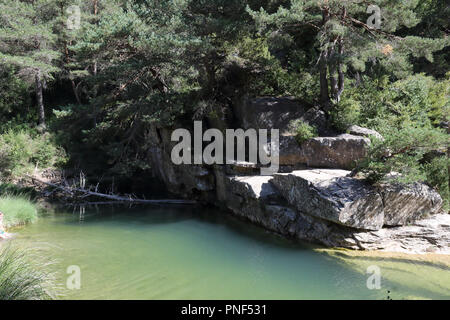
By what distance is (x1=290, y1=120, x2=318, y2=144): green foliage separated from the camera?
966 centimetres

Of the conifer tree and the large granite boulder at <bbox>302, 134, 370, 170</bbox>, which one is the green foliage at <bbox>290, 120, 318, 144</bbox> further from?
the conifer tree

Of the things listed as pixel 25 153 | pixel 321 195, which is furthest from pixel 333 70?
pixel 25 153

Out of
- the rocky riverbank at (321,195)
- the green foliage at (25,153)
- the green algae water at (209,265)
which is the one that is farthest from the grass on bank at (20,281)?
the green foliage at (25,153)

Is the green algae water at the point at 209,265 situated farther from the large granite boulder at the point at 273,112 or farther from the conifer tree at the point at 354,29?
the conifer tree at the point at 354,29

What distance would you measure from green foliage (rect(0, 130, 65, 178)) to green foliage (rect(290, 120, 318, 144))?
1341 cm

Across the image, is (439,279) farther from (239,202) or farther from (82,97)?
(82,97)

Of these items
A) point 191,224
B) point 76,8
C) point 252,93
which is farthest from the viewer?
point 76,8

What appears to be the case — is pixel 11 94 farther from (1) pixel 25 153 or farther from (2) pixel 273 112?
(2) pixel 273 112

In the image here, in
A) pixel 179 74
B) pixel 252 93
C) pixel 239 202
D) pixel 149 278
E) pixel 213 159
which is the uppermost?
pixel 179 74

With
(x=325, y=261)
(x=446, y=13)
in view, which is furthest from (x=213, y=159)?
(x=446, y=13)

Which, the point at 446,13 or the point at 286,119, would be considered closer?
the point at 286,119

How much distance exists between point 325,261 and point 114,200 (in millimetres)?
10102

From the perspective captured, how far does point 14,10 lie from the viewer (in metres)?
17.8

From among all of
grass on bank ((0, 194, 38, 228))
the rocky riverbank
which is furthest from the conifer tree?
grass on bank ((0, 194, 38, 228))
